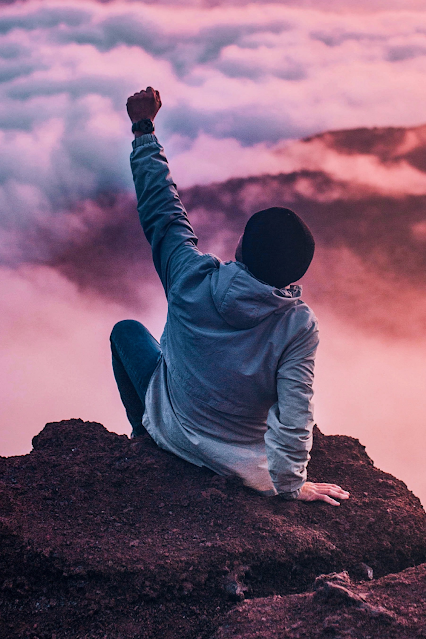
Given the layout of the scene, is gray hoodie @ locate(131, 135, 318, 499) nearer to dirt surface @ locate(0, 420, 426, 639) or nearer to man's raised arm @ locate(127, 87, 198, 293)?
man's raised arm @ locate(127, 87, 198, 293)

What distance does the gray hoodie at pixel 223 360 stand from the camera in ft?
8.17

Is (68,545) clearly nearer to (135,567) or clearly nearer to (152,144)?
(135,567)

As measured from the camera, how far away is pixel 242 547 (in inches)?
94.0

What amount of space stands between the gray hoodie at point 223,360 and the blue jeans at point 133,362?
0.14 metres

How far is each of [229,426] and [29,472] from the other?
3.81ft

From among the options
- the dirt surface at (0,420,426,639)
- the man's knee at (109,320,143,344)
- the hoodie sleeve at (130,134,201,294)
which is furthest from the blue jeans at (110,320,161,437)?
the hoodie sleeve at (130,134,201,294)

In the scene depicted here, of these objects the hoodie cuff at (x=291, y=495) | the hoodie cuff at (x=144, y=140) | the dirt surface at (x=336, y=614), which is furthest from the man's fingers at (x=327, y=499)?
the hoodie cuff at (x=144, y=140)

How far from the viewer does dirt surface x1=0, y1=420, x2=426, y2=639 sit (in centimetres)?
213

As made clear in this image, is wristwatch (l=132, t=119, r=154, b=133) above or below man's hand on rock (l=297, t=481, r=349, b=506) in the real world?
above

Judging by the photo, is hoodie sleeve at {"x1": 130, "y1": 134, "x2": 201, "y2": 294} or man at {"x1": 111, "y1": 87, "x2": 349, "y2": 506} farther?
hoodie sleeve at {"x1": 130, "y1": 134, "x2": 201, "y2": 294}

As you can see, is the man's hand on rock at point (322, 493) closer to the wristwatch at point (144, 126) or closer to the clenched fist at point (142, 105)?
→ the wristwatch at point (144, 126)

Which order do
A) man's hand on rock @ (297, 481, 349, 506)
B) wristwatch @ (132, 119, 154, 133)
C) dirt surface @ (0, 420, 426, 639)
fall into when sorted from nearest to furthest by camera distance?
dirt surface @ (0, 420, 426, 639) → man's hand on rock @ (297, 481, 349, 506) → wristwatch @ (132, 119, 154, 133)

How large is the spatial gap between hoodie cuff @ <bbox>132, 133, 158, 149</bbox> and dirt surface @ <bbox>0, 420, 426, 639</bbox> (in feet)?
5.76

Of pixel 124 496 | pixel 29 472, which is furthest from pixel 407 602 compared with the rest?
pixel 29 472
